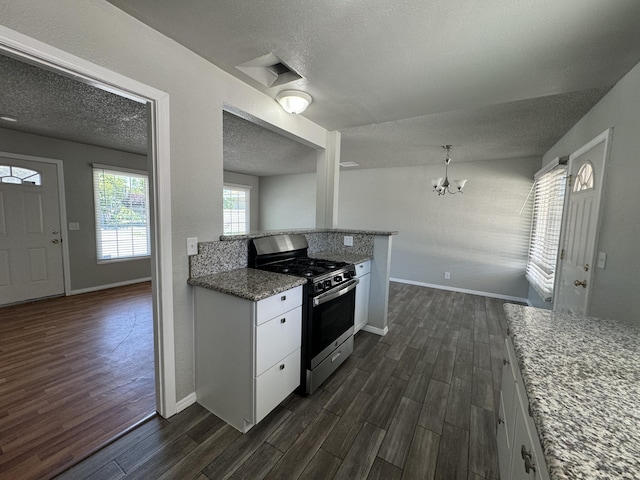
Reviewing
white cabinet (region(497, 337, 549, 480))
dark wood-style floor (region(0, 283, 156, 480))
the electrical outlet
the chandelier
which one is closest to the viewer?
white cabinet (region(497, 337, 549, 480))

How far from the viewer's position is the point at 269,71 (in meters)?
1.93

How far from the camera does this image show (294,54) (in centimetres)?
167

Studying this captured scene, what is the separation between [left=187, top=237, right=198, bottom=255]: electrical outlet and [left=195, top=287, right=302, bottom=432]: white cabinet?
0.26 meters

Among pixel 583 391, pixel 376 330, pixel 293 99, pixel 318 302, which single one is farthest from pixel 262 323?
pixel 376 330

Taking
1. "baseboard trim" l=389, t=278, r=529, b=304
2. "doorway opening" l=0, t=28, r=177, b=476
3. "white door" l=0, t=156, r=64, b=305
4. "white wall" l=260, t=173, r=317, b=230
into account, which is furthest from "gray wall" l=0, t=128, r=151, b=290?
"baseboard trim" l=389, t=278, r=529, b=304

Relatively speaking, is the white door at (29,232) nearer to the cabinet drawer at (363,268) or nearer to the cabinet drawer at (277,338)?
the cabinet drawer at (277,338)

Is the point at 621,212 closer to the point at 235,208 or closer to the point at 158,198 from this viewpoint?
the point at 158,198

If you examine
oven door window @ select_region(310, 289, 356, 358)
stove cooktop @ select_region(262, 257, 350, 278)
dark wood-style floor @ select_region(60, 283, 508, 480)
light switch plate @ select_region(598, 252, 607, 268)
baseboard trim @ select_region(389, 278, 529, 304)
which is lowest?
dark wood-style floor @ select_region(60, 283, 508, 480)

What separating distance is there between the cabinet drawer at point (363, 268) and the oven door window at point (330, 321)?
34 cm

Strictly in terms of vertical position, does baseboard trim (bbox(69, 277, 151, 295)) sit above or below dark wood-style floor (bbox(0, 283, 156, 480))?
above

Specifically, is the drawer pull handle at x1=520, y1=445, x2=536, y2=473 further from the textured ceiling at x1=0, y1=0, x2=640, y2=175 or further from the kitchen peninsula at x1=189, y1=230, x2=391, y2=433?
the textured ceiling at x1=0, y1=0, x2=640, y2=175

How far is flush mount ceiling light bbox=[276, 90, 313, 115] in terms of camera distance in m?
2.14

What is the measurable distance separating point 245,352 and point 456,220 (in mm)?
4451

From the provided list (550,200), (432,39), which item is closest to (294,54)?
(432,39)
